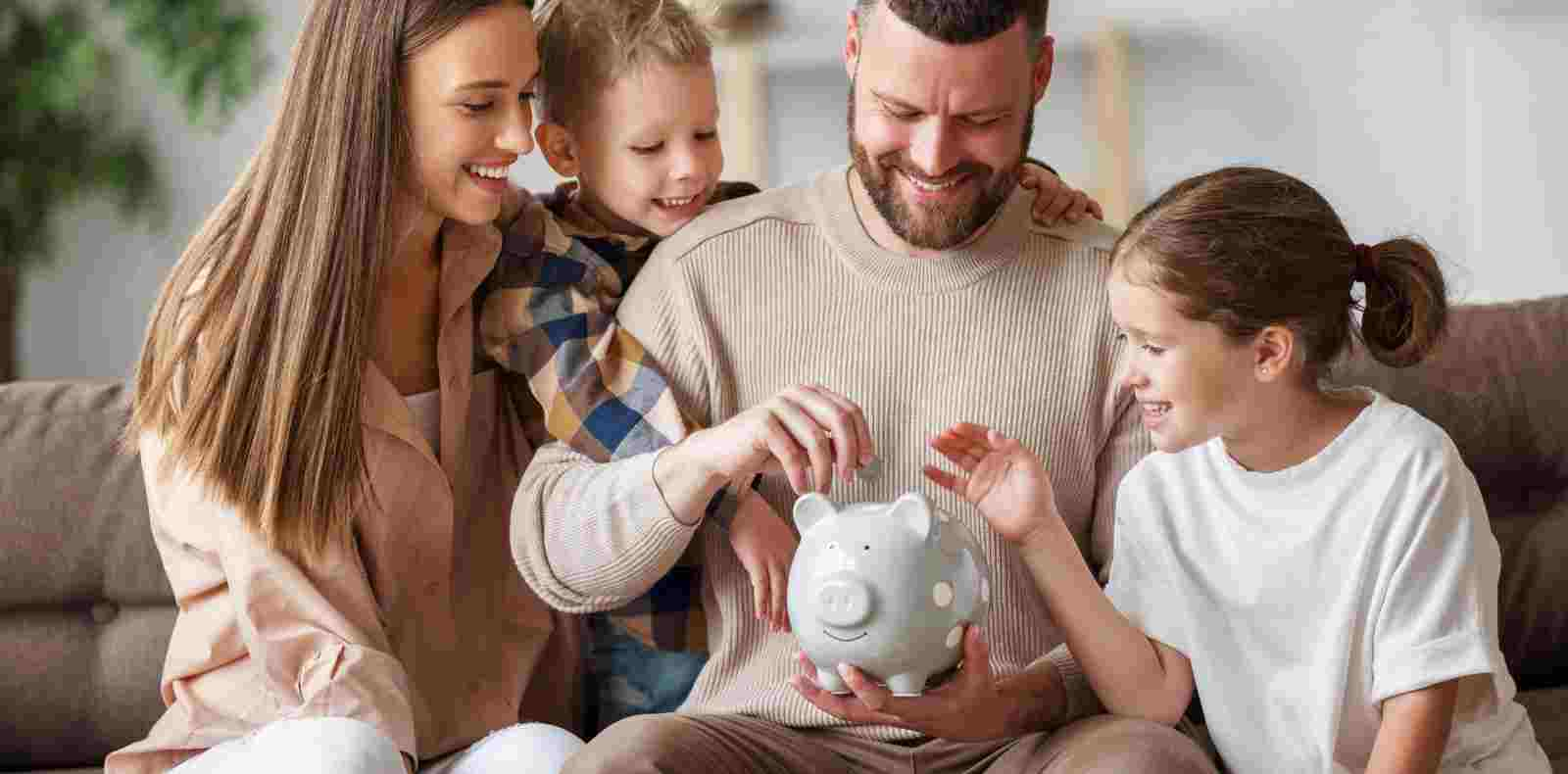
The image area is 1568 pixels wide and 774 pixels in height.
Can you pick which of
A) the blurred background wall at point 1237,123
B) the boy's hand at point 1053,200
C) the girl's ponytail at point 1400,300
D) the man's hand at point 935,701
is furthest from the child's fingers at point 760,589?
the blurred background wall at point 1237,123

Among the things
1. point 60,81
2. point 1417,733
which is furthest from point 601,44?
point 60,81

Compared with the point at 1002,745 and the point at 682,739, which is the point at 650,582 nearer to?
the point at 682,739

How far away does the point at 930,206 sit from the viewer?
1710mm

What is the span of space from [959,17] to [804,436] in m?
0.46

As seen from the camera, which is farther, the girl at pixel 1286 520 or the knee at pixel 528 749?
the knee at pixel 528 749

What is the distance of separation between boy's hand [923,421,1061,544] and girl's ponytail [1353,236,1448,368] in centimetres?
→ 34

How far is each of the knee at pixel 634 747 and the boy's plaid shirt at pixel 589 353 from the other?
234mm

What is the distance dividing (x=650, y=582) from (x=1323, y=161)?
3.50 metres

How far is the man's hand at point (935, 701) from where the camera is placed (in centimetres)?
145

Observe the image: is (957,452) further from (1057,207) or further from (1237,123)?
(1237,123)

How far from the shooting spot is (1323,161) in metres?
4.68

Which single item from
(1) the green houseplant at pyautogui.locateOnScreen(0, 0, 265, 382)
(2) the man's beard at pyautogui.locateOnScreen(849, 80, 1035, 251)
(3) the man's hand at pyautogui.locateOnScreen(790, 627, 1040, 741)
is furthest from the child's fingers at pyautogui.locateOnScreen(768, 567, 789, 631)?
(1) the green houseplant at pyautogui.locateOnScreen(0, 0, 265, 382)

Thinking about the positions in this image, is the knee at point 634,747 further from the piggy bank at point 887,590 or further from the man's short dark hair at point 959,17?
the man's short dark hair at point 959,17

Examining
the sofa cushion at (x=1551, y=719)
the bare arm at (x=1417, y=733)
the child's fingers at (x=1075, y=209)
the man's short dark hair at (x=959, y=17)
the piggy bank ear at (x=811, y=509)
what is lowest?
the sofa cushion at (x=1551, y=719)
